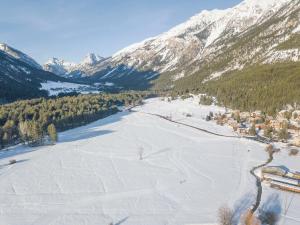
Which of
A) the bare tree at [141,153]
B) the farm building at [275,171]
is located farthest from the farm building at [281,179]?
the bare tree at [141,153]

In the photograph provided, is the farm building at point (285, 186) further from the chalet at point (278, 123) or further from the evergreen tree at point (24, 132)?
the evergreen tree at point (24, 132)

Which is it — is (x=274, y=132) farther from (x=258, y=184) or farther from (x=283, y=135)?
(x=258, y=184)

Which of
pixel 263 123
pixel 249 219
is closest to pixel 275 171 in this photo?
pixel 249 219

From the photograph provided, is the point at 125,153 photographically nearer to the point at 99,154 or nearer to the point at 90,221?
the point at 99,154

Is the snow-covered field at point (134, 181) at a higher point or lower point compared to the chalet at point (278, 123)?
lower

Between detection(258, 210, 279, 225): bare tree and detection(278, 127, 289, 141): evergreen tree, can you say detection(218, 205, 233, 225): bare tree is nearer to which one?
detection(258, 210, 279, 225): bare tree
